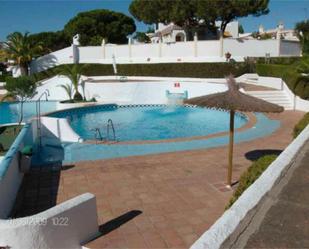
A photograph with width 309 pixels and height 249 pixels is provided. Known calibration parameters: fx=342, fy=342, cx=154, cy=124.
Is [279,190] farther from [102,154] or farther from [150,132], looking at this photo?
[150,132]

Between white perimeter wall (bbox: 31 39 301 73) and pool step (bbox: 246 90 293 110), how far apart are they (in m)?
16.2

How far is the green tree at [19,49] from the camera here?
36.2 meters

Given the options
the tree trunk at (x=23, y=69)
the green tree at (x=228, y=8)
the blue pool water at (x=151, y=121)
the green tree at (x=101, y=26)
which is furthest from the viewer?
the green tree at (x=101, y=26)

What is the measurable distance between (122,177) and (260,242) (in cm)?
598

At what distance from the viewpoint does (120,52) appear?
41062mm

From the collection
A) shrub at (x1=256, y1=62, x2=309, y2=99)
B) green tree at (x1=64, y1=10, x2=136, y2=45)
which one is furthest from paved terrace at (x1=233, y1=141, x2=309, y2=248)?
green tree at (x1=64, y1=10, x2=136, y2=45)

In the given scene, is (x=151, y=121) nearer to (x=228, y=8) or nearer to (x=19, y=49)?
(x=19, y=49)

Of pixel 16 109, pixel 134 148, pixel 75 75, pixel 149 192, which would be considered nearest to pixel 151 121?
pixel 134 148

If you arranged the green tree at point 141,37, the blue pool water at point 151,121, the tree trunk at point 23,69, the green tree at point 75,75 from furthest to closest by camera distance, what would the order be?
the green tree at point 141,37, the tree trunk at point 23,69, the green tree at point 75,75, the blue pool water at point 151,121

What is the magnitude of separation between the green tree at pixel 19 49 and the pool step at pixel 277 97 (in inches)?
1030

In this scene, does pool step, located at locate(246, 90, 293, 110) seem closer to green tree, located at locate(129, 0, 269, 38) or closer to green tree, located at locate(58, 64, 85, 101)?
green tree, located at locate(58, 64, 85, 101)

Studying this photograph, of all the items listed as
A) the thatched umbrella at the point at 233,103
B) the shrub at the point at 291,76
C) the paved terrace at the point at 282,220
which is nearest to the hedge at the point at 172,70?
the shrub at the point at 291,76

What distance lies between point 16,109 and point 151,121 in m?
11.9

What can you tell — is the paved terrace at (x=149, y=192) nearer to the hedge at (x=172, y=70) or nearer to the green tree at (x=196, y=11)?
the hedge at (x=172, y=70)
